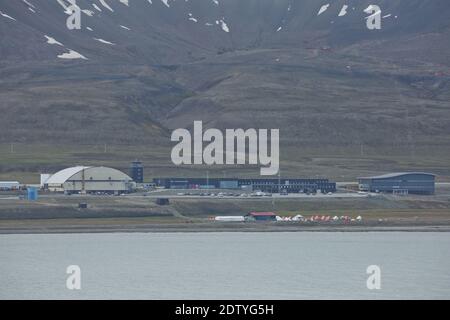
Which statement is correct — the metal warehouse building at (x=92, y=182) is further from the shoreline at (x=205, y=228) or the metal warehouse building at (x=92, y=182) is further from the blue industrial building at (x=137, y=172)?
the shoreline at (x=205, y=228)

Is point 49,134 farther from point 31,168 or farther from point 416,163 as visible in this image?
point 416,163

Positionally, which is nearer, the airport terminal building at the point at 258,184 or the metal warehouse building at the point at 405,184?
the metal warehouse building at the point at 405,184

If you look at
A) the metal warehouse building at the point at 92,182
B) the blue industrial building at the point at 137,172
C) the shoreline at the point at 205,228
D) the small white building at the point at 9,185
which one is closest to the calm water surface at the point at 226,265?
the shoreline at the point at 205,228

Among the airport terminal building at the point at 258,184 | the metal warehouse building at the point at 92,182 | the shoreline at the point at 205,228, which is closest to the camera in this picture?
the shoreline at the point at 205,228

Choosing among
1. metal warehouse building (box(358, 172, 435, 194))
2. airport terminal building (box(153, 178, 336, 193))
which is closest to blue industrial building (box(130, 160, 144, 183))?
airport terminal building (box(153, 178, 336, 193))

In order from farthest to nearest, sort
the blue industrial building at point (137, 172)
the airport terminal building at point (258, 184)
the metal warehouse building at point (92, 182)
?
the blue industrial building at point (137, 172), the airport terminal building at point (258, 184), the metal warehouse building at point (92, 182)

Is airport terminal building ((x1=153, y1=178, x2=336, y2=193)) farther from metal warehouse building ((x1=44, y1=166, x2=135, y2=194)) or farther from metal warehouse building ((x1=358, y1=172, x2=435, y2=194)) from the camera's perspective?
metal warehouse building ((x1=44, y1=166, x2=135, y2=194))

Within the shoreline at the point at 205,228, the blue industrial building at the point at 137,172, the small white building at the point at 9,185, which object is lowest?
the shoreline at the point at 205,228
